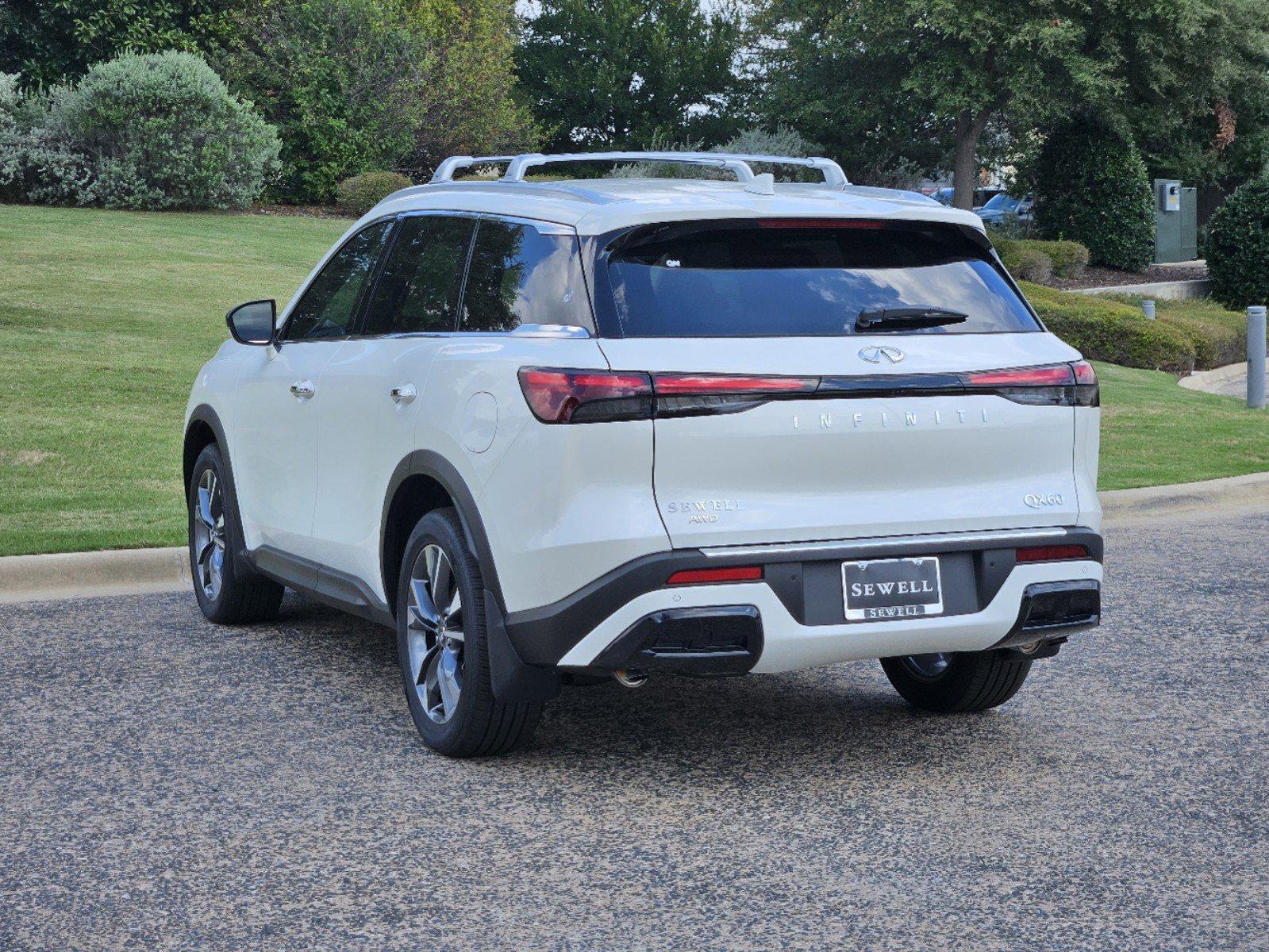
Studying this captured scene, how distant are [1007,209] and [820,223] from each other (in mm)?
41344

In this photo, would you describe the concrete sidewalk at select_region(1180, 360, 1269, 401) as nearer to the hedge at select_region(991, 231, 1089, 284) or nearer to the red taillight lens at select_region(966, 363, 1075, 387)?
the hedge at select_region(991, 231, 1089, 284)

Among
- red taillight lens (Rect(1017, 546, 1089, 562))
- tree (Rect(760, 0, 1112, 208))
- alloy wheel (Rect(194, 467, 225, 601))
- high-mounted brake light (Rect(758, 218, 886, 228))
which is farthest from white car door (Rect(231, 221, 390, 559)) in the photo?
tree (Rect(760, 0, 1112, 208))

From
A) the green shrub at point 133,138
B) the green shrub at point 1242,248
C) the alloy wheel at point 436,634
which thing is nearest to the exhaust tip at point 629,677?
the alloy wheel at point 436,634

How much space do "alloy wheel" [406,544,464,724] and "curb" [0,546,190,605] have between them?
3.19 metres

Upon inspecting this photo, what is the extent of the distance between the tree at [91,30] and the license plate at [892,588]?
31.1 meters

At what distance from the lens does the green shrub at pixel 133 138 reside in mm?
26703

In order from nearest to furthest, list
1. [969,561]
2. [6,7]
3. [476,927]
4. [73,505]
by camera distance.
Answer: [476,927] → [969,561] → [73,505] → [6,7]

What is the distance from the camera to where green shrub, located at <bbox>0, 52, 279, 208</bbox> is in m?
26.7

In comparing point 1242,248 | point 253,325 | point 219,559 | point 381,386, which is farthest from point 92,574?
point 1242,248

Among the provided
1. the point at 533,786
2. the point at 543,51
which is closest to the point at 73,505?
the point at 533,786

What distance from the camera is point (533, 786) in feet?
16.4

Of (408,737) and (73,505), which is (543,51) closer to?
(73,505)

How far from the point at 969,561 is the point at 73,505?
20.7 feet

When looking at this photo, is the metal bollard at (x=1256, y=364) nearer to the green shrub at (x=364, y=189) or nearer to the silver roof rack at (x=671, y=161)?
the silver roof rack at (x=671, y=161)
